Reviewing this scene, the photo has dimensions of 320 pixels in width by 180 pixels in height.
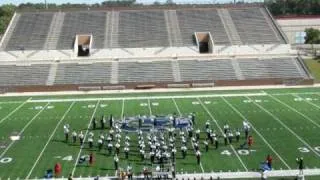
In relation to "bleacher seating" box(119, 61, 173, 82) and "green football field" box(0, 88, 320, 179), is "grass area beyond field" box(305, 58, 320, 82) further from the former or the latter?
"bleacher seating" box(119, 61, 173, 82)

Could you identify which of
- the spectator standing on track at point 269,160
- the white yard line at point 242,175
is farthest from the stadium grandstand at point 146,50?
the white yard line at point 242,175

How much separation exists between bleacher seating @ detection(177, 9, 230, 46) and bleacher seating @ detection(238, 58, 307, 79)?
5.29 metres

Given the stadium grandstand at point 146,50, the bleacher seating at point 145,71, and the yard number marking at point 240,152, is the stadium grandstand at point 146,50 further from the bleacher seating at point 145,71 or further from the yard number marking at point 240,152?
the yard number marking at point 240,152

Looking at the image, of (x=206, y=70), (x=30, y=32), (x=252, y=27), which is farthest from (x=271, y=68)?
(x=30, y=32)

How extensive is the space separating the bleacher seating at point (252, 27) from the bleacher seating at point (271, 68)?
470 cm

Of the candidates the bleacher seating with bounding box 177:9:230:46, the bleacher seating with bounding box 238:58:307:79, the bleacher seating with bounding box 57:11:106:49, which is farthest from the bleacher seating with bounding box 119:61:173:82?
the bleacher seating with bounding box 238:58:307:79

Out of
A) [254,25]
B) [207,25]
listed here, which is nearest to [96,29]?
[207,25]

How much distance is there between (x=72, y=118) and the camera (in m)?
30.4

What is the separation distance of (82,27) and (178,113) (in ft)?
87.8

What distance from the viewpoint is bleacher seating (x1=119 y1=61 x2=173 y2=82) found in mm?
45156

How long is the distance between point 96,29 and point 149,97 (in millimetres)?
18703

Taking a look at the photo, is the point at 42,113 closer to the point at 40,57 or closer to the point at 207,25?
the point at 40,57

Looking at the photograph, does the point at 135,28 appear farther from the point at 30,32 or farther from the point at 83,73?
the point at 83,73

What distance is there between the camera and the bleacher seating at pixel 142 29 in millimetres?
52438
